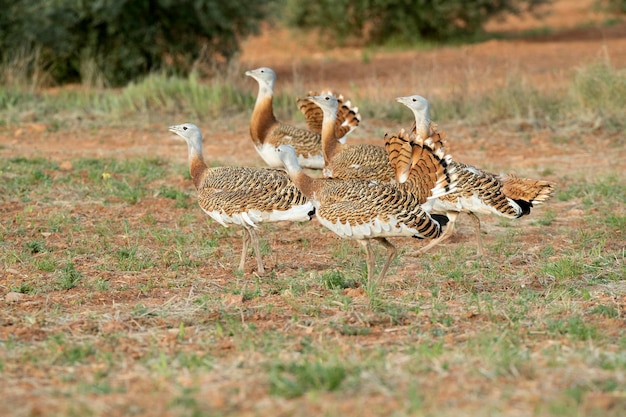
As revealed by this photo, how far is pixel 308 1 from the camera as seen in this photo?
20359 millimetres

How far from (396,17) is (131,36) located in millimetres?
6484

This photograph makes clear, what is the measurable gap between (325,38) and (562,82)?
8349 mm

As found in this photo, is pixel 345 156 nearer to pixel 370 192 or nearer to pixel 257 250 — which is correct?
pixel 257 250

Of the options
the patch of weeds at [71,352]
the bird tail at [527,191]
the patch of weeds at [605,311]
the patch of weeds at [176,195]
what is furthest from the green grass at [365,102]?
the patch of weeds at [71,352]


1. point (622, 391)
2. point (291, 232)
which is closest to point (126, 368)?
point (622, 391)

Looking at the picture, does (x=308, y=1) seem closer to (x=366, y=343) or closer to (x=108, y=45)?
(x=108, y=45)

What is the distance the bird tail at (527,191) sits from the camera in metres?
6.92

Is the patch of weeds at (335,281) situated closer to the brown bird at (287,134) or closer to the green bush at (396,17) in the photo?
the brown bird at (287,134)

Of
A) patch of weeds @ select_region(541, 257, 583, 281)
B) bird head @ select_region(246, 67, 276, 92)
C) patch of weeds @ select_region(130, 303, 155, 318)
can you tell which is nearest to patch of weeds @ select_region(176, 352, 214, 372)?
patch of weeds @ select_region(130, 303, 155, 318)

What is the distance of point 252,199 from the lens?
6273mm

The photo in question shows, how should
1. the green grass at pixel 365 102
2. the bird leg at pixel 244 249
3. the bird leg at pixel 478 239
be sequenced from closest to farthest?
the bird leg at pixel 244 249, the bird leg at pixel 478 239, the green grass at pixel 365 102

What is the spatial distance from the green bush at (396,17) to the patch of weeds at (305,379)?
15.7 meters

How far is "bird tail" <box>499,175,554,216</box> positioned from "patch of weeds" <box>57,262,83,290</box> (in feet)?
10.1

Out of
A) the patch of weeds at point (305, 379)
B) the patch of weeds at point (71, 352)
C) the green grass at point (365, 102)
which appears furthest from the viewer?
the green grass at point (365, 102)
